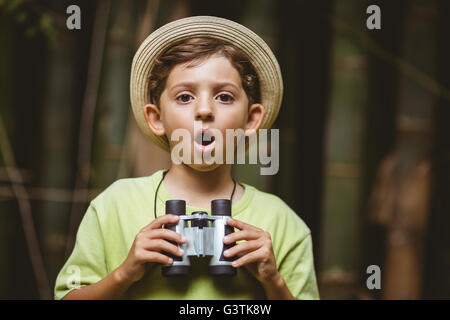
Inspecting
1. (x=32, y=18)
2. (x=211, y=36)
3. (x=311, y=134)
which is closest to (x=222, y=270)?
(x=211, y=36)

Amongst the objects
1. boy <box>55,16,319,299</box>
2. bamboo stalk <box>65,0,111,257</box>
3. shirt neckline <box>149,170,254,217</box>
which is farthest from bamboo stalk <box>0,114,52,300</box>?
shirt neckline <box>149,170,254,217</box>

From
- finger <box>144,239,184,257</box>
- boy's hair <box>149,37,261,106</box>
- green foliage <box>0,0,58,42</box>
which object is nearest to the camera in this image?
finger <box>144,239,184,257</box>

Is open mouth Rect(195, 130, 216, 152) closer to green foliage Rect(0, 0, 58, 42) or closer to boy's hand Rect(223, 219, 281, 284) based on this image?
boy's hand Rect(223, 219, 281, 284)

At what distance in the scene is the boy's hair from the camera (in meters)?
1.23

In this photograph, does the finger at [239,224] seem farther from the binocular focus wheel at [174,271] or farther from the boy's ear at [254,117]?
the boy's ear at [254,117]

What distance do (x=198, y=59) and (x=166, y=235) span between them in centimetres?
40

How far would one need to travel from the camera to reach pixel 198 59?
122 cm

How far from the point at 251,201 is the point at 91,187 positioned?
86 cm

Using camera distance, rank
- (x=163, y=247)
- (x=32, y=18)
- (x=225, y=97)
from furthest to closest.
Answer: (x=32, y=18) → (x=225, y=97) → (x=163, y=247)

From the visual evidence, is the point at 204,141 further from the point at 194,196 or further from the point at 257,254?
the point at 257,254

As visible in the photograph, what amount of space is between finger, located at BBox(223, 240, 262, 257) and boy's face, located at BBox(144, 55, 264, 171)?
20cm

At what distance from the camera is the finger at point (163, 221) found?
1.14 m

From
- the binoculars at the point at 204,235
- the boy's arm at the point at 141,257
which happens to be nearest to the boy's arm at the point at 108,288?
the boy's arm at the point at 141,257

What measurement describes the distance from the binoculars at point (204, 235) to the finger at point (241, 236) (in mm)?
15
